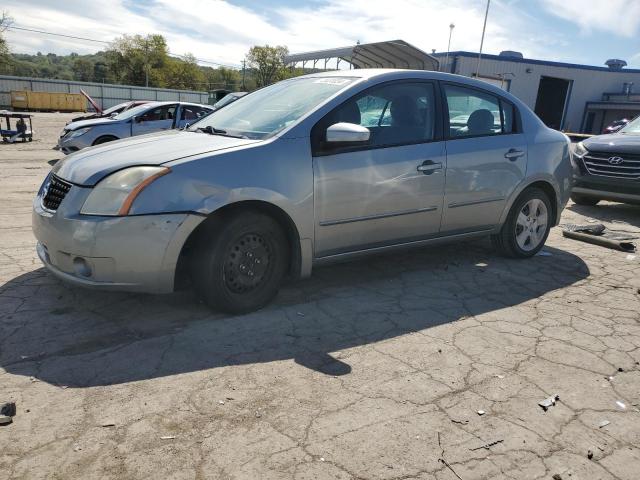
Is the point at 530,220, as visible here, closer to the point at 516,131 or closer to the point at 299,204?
the point at 516,131

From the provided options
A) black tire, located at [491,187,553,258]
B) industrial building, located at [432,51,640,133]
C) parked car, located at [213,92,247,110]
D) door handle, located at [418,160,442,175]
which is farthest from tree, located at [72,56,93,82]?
door handle, located at [418,160,442,175]

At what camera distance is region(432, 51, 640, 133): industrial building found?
1356 inches

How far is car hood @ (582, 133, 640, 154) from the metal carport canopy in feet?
24.0

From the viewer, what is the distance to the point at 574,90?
38.2 meters

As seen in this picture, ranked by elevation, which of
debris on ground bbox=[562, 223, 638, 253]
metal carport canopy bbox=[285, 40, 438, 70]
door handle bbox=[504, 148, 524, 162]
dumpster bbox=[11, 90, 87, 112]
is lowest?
dumpster bbox=[11, 90, 87, 112]

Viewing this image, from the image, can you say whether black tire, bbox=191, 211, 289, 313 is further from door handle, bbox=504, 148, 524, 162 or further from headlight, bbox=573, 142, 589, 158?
headlight, bbox=573, 142, 589, 158

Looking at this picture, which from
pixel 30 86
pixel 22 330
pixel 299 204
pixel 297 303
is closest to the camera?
pixel 22 330

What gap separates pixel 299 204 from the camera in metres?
3.74

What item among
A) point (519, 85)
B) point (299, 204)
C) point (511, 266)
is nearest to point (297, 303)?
point (299, 204)

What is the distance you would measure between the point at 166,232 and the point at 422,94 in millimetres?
2531

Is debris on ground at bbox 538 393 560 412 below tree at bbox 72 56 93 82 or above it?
below

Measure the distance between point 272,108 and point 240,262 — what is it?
1.37 m

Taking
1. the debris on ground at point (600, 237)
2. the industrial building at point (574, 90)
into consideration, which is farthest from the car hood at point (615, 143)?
the industrial building at point (574, 90)

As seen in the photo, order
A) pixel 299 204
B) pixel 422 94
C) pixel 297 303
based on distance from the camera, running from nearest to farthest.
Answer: pixel 299 204 → pixel 297 303 → pixel 422 94
